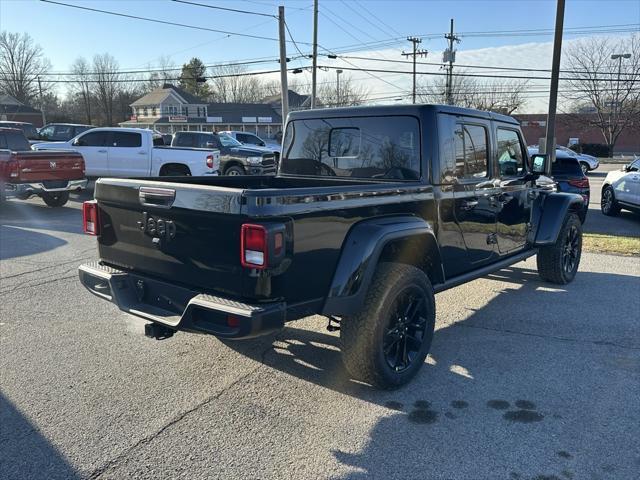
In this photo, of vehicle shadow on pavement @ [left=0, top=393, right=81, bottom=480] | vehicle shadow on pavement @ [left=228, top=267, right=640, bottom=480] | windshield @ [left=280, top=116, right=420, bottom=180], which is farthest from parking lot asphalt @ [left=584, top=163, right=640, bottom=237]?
vehicle shadow on pavement @ [left=0, top=393, right=81, bottom=480]

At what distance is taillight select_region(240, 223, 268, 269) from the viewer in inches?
111

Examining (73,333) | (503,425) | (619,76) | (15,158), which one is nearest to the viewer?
(503,425)

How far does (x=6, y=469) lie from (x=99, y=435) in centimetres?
49

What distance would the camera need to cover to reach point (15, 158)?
35.1ft

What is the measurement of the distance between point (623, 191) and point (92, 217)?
12537 millimetres

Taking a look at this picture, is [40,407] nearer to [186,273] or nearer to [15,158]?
[186,273]

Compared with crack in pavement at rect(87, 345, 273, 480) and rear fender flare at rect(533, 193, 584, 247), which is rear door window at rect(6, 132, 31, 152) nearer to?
crack in pavement at rect(87, 345, 273, 480)

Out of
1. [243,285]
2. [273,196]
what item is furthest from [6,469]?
[273,196]

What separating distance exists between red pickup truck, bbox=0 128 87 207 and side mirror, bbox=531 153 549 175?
9.96m

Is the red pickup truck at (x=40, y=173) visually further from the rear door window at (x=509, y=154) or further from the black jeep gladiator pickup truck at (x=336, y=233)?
the rear door window at (x=509, y=154)

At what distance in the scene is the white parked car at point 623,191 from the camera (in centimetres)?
1226

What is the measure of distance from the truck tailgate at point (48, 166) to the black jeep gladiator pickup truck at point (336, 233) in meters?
7.96

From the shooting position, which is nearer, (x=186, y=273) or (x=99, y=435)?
(x=99, y=435)

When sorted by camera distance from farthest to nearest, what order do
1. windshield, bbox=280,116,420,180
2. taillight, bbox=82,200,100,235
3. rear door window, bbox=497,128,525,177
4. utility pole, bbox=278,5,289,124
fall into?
1. utility pole, bbox=278,5,289,124
2. rear door window, bbox=497,128,525,177
3. windshield, bbox=280,116,420,180
4. taillight, bbox=82,200,100,235
